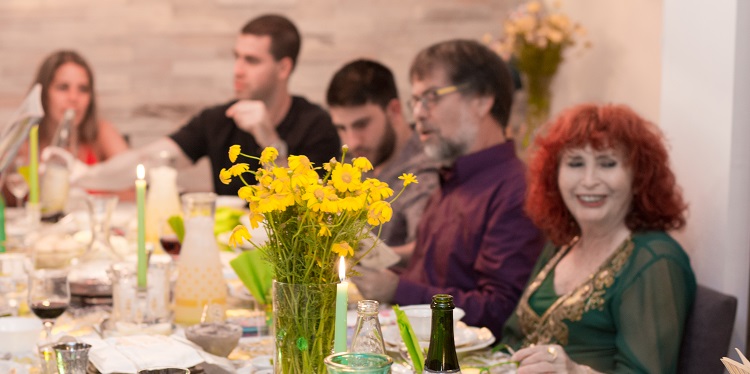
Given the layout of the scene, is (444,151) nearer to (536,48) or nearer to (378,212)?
(378,212)

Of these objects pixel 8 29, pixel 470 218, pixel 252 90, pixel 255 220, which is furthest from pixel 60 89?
pixel 255 220

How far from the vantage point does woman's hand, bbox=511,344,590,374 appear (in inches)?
69.5

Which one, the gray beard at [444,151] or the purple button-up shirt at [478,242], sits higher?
the gray beard at [444,151]

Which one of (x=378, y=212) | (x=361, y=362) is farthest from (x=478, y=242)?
(x=361, y=362)

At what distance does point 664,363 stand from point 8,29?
4.62m

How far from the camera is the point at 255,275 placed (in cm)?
223

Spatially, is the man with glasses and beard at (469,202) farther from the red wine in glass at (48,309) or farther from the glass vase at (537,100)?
the glass vase at (537,100)

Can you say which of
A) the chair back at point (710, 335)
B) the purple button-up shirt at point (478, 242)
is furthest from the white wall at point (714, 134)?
the purple button-up shirt at point (478, 242)

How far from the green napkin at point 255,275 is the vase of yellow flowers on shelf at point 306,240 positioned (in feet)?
2.62

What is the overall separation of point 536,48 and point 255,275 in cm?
306

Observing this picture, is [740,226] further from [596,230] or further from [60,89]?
[60,89]

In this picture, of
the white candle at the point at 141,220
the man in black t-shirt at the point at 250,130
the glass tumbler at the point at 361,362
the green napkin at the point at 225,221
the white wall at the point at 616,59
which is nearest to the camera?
the glass tumbler at the point at 361,362

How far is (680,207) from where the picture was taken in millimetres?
2197

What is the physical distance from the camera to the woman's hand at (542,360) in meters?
1.76
